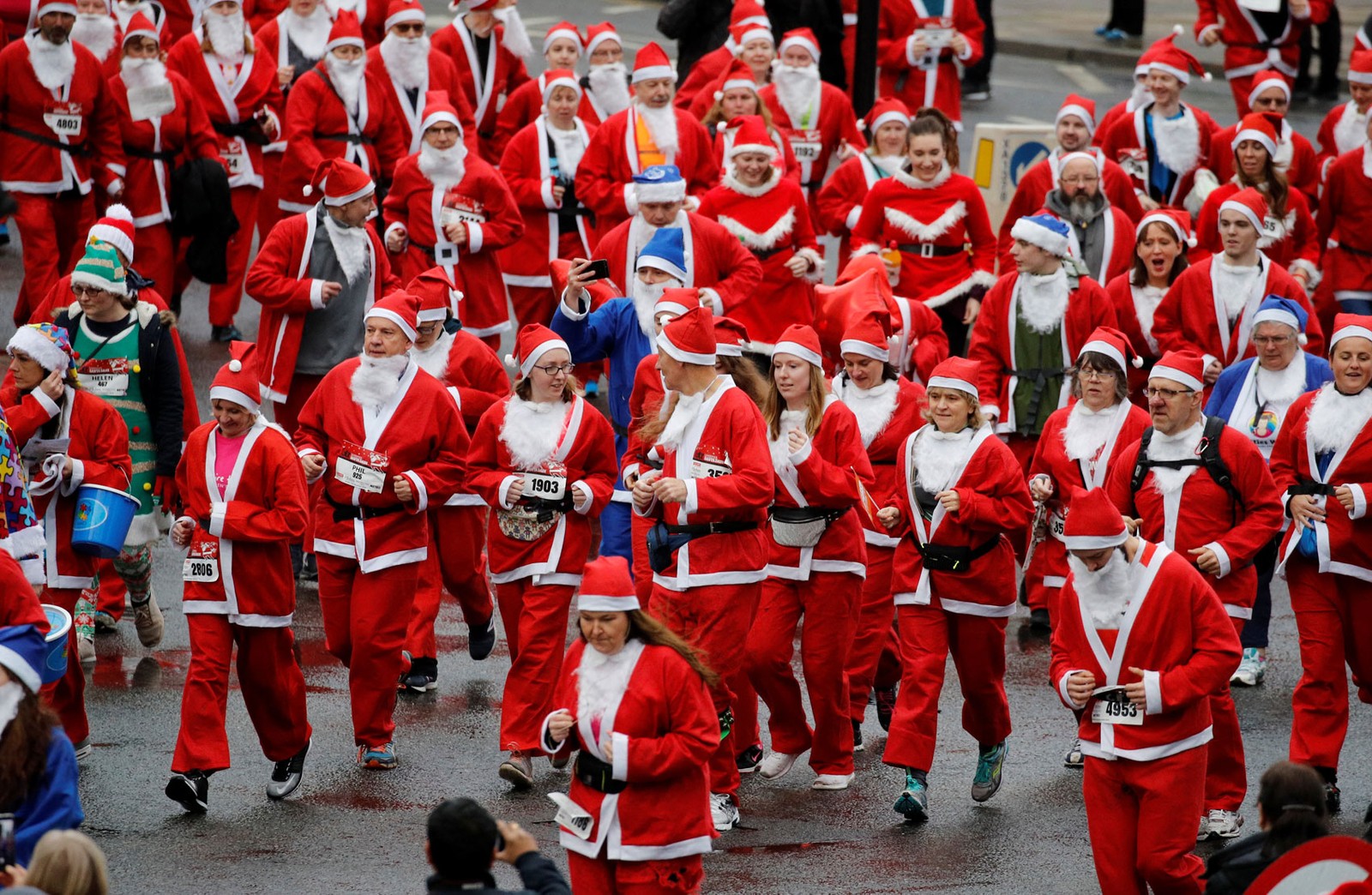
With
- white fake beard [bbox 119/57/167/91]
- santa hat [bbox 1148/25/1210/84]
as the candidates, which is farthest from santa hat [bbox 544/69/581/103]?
santa hat [bbox 1148/25/1210/84]

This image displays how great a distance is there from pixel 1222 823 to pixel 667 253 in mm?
4332

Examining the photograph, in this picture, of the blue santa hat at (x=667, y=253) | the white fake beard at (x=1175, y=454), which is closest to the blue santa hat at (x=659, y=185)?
the blue santa hat at (x=667, y=253)

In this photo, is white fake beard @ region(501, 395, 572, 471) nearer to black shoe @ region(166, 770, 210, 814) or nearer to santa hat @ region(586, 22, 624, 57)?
black shoe @ region(166, 770, 210, 814)

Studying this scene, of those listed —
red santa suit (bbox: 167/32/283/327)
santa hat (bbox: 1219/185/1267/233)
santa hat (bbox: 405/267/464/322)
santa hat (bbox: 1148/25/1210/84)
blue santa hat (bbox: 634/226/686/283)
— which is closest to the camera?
santa hat (bbox: 405/267/464/322)

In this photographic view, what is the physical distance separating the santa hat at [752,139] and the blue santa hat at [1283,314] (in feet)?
12.7

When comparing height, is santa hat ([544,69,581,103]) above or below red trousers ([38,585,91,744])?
above

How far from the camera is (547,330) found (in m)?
9.78

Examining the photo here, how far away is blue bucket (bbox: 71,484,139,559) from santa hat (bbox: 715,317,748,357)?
9.15 feet

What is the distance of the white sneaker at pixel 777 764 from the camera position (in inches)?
381

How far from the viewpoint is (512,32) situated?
16469mm

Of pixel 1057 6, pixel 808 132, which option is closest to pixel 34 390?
pixel 808 132

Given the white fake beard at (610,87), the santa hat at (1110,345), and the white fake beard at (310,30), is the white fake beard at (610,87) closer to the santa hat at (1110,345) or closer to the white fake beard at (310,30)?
the white fake beard at (310,30)

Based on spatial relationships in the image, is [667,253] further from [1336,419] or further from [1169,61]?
[1169,61]

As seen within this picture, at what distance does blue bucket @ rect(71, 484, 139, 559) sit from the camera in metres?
9.45
